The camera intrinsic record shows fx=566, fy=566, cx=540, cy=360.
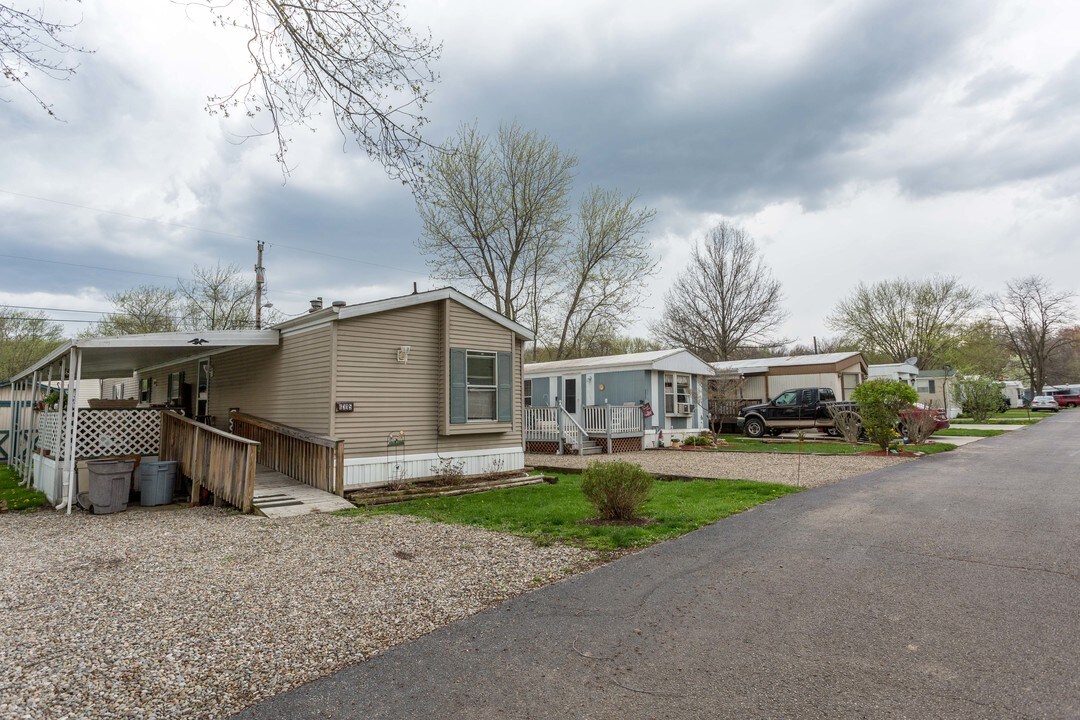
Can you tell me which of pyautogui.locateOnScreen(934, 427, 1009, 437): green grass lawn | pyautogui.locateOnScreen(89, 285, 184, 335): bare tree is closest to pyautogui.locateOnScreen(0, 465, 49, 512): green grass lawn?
pyautogui.locateOnScreen(89, 285, 184, 335): bare tree

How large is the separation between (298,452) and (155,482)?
2070mm

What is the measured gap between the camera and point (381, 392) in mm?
9586

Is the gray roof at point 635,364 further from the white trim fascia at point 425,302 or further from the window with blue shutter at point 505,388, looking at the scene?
the window with blue shutter at point 505,388

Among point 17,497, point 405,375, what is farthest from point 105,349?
point 405,375

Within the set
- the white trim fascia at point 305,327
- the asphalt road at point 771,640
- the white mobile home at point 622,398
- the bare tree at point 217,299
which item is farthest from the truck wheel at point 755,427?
the bare tree at point 217,299

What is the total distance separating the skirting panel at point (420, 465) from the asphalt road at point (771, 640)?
5.41 metres

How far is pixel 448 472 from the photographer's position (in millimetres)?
10148

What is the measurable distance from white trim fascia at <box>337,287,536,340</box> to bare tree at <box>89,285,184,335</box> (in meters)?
24.4

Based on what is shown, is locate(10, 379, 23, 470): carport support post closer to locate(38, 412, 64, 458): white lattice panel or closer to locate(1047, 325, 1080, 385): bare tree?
locate(38, 412, 64, 458): white lattice panel

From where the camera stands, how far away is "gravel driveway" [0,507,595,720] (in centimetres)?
297

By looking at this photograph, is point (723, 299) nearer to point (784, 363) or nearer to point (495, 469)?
point (784, 363)

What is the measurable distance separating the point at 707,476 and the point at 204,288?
2784cm

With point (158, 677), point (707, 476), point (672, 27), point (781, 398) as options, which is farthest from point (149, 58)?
point (781, 398)

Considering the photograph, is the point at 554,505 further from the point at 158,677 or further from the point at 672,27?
the point at 672,27
